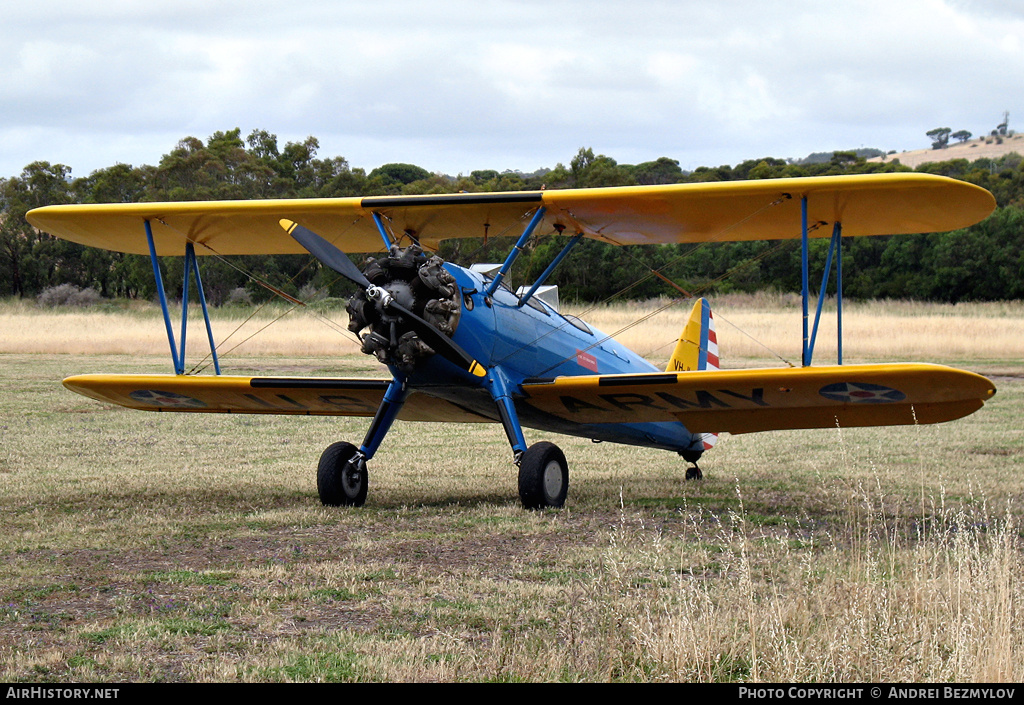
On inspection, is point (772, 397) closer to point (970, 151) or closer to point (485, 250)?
point (485, 250)

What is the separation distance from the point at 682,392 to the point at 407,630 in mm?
4193

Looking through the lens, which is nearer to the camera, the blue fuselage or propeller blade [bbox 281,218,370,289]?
propeller blade [bbox 281,218,370,289]

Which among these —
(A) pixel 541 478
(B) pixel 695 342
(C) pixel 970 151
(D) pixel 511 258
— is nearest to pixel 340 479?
(A) pixel 541 478

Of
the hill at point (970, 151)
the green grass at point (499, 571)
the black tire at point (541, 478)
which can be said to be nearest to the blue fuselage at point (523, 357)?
the green grass at point (499, 571)

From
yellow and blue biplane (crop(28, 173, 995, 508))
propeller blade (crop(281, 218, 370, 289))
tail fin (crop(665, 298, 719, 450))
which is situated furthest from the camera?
tail fin (crop(665, 298, 719, 450))

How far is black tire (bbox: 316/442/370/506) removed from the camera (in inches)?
318

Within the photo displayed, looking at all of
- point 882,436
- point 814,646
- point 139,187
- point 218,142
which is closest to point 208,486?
point 814,646

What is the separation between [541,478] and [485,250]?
47.1ft

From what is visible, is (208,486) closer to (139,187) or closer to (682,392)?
(682,392)

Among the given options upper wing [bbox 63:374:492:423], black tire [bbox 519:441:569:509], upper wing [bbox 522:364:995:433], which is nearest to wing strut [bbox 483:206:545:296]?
upper wing [bbox 522:364:995:433]

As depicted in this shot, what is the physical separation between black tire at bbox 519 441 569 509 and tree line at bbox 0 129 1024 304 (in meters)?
10.4

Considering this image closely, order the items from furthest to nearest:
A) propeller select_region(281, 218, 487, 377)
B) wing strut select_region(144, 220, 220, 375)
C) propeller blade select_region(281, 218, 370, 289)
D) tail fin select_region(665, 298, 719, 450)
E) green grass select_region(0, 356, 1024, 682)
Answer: tail fin select_region(665, 298, 719, 450), wing strut select_region(144, 220, 220, 375), propeller blade select_region(281, 218, 370, 289), propeller select_region(281, 218, 487, 377), green grass select_region(0, 356, 1024, 682)

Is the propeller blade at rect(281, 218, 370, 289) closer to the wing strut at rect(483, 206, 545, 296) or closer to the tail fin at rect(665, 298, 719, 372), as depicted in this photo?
the wing strut at rect(483, 206, 545, 296)

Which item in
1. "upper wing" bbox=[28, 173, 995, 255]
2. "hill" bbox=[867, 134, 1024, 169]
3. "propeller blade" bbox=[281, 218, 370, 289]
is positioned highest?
"hill" bbox=[867, 134, 1024, 169]
